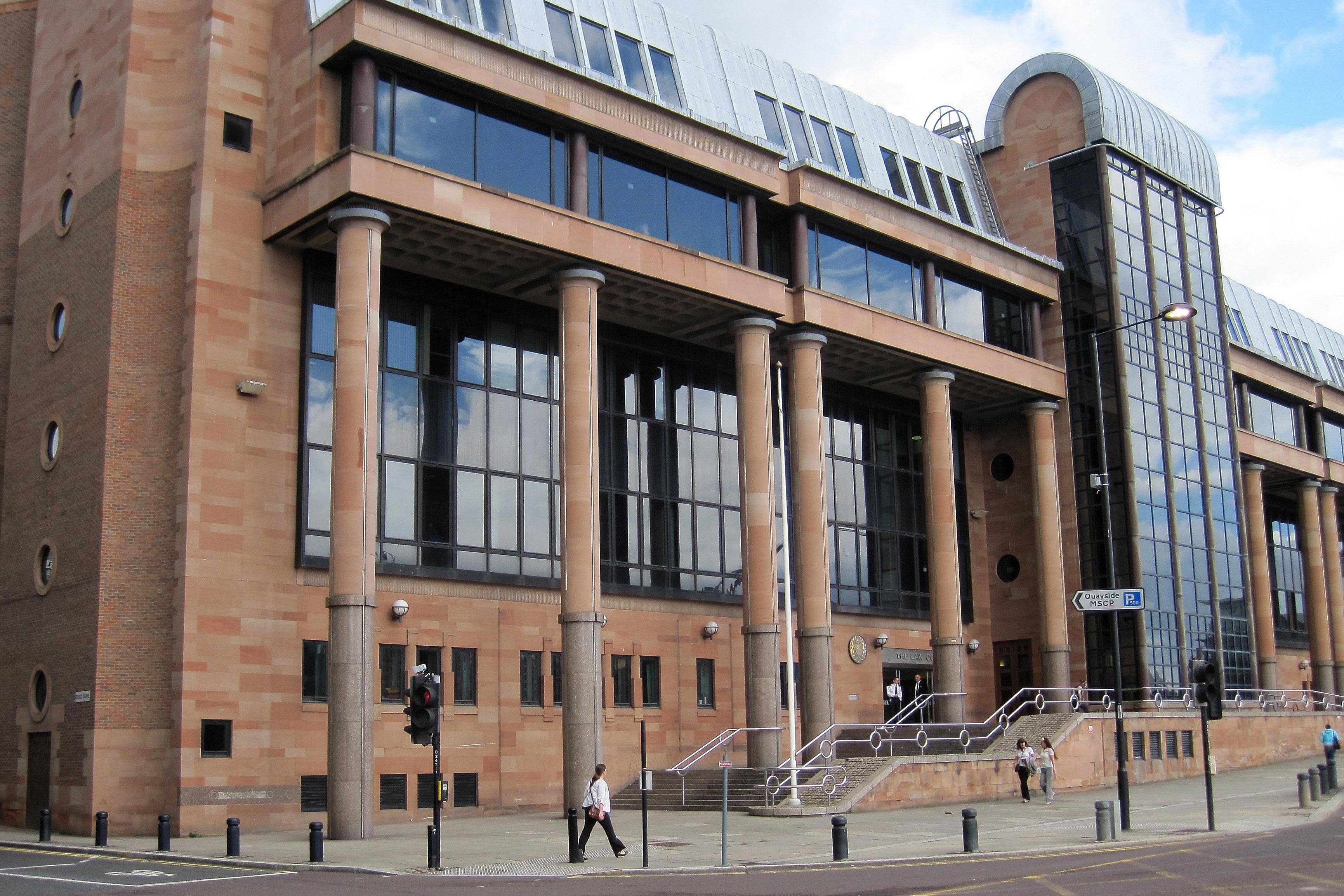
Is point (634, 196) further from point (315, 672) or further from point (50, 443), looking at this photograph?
point (50, 443)

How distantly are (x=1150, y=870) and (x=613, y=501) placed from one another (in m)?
20.7

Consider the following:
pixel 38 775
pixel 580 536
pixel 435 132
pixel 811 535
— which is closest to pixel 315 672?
pixel 580 536

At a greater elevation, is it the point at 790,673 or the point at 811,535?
the point at 811,535

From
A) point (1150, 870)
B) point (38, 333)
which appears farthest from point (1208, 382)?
point (38, 333)

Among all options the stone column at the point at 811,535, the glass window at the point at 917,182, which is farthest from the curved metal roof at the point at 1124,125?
the stone column at the point at 811,535

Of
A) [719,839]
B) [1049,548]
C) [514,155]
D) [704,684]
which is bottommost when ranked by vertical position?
[719,839]

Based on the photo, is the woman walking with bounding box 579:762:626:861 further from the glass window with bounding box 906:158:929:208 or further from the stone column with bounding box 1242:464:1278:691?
the stone column with bounding box 1242:464:1278:691

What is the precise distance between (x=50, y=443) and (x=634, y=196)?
16030 mm

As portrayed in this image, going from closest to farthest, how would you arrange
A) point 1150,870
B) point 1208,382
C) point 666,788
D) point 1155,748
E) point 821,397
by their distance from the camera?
point 1150,870, point 666,788, point 821,397, point 1155,748, point 1208,382

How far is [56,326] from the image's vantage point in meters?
33.7

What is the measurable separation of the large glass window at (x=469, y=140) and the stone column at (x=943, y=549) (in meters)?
15.3

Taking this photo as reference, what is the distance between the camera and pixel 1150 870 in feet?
59.9

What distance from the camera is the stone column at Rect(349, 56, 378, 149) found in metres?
29.5

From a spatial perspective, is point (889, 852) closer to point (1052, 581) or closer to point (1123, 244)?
point (1052, 581)
